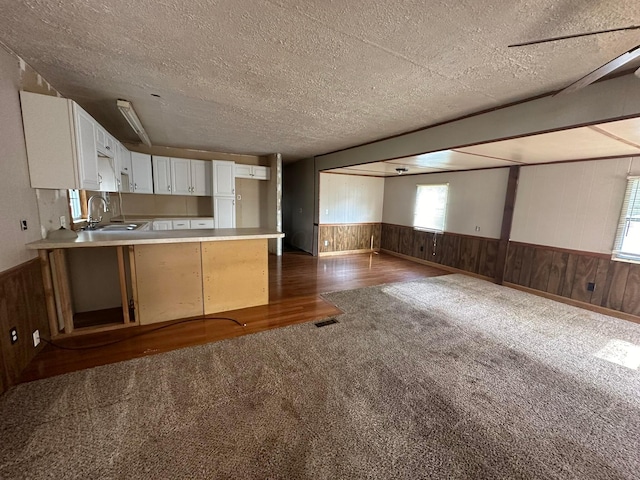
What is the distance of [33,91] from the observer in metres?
2.32

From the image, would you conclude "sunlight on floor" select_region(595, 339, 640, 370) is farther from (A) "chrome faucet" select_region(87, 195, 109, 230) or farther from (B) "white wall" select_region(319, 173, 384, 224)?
(A) "chrome faucet" select_region(87, 195, 109, 230)

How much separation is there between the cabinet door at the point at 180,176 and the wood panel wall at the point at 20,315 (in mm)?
3477

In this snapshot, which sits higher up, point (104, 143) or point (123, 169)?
point (104, 143)

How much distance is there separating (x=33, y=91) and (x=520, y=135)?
446cm

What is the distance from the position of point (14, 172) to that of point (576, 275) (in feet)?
22.6

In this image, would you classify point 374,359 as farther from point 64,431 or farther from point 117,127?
point 117,127

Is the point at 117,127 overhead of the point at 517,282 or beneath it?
overhead

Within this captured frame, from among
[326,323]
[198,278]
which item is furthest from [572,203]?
[198,278]

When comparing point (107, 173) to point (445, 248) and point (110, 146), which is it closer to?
point (110, 146)

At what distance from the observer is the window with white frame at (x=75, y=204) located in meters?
3.21

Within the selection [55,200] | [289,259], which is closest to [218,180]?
[289,259]

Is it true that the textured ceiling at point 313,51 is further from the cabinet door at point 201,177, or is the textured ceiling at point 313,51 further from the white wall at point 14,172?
the cabinet door at point 201,177

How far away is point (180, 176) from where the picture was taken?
5.60m

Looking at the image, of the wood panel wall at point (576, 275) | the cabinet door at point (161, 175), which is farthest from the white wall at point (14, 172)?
the wood panel wall at point (576, 275)
